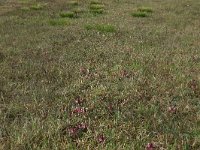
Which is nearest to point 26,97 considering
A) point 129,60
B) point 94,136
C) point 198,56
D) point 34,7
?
point 94,136

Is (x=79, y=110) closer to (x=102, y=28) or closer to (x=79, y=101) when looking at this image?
(x=79, y=101)

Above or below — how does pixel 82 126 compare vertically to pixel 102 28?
above

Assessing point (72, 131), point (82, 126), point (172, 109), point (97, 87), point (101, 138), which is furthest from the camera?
A: point (97, 87)

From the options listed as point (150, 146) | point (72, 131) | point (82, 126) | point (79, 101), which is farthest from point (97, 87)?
point (150, 146)

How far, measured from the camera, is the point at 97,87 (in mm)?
9273

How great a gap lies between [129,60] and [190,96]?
10.5 ft

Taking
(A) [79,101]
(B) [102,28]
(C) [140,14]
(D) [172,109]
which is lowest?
(C) [140,14]

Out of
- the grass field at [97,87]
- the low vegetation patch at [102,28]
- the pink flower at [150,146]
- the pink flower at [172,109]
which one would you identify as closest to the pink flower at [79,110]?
Answer: the grass field at [97,87]

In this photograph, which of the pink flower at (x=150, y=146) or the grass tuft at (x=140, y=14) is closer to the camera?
the pink flower at (x=150, y=146)

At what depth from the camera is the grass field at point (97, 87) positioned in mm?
6664

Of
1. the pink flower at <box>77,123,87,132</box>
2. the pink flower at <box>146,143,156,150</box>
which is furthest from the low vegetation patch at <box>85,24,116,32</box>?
the pink flower at <box>146,143,156,150</box>

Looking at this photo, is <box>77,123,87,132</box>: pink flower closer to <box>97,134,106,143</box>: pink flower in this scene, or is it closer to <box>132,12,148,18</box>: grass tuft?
<box>97,134,106,143</box>: pink flower

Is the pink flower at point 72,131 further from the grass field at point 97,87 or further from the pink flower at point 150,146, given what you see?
the pink flower at point 150,146

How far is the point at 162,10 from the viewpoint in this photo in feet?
86.4
